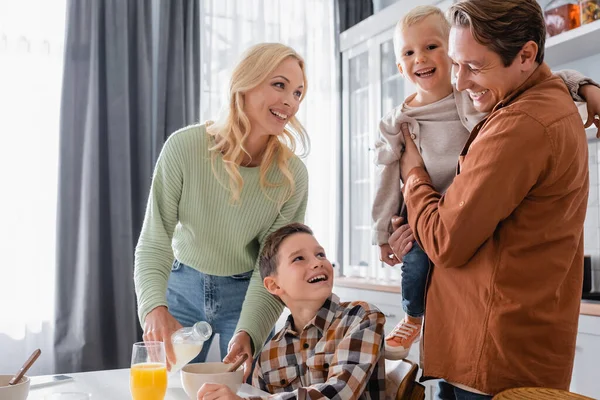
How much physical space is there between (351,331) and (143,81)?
2.74 m

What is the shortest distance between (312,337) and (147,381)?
453mm

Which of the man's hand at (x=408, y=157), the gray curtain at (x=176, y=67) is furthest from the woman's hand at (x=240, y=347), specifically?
the gray curtain at (x=176, y=67)

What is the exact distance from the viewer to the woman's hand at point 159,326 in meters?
1.51

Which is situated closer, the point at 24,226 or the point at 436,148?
the point at 436,148

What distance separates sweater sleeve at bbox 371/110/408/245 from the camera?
61.2 inches

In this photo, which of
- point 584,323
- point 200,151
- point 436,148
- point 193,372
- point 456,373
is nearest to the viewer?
point 456,373

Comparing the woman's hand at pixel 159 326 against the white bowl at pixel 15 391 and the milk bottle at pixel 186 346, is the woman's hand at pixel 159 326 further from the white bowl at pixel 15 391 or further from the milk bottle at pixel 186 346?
the white bowl at pixel 15 391

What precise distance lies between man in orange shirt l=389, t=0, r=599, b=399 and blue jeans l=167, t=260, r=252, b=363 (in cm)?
88

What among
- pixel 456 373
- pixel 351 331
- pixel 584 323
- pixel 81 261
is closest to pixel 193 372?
pixel 351 331

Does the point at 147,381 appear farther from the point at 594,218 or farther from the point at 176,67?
the point at 176,67

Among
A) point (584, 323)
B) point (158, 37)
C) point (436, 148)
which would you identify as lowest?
point (584, 323)

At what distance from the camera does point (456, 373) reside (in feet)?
3.69

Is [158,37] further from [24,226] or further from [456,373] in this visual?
[456,373]

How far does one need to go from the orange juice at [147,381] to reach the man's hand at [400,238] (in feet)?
2.10
